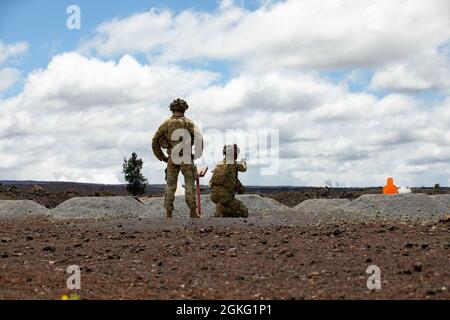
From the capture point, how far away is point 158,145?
1730 cm

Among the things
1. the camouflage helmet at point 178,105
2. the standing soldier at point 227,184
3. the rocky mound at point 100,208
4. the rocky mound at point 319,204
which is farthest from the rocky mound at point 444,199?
the camouflage helmet at point 178,105

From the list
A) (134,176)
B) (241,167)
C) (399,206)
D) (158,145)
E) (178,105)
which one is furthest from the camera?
(134,176)

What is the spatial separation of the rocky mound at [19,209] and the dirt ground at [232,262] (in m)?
10.4

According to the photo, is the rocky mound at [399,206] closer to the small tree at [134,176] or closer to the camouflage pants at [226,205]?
the camouflage pants at [226,205]

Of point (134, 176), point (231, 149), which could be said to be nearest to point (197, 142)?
point (231, 149)

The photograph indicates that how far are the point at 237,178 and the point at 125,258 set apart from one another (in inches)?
276

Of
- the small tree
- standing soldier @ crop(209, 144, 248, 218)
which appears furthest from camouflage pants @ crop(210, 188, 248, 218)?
the small tree

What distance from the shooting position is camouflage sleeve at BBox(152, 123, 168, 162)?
56.5ft

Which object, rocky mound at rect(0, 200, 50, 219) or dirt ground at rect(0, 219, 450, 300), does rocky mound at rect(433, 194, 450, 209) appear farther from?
rocky mound at rect(0, 200, 50, 219)

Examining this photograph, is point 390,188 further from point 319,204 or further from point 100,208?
point 100,208

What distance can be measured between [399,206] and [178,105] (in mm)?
8909

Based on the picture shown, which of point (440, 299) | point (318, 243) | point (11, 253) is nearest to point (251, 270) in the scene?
point (318, 243)

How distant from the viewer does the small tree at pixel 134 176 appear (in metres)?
40.2
